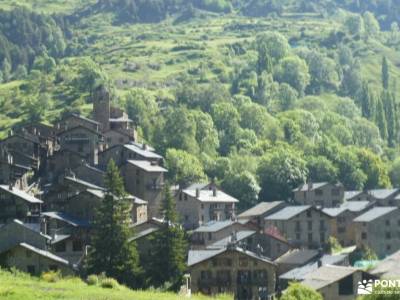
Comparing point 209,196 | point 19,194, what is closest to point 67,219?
point 19,194

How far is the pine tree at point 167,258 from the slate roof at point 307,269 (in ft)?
→ 27.6

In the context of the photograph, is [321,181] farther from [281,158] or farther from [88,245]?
[88,245]

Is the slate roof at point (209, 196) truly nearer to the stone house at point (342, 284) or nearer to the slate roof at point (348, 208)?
the slate roof at point (348, 208)

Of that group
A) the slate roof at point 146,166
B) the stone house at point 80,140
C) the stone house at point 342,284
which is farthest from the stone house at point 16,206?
the stone house at point 342,284

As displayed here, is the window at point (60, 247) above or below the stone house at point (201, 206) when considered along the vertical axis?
above

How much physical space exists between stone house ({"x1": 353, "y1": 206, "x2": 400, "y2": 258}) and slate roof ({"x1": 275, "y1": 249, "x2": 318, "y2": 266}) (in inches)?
582

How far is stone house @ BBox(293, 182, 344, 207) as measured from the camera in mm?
131750

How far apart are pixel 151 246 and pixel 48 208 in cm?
1289

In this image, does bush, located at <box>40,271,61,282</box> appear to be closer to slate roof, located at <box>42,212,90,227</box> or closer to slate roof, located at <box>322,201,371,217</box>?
slate roof, located at <box>42,212,90,227</box>

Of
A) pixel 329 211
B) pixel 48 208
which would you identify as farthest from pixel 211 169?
pixel 48 208

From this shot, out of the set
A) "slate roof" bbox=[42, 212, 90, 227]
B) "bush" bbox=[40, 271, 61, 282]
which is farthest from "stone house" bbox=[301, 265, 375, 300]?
"slate roof" bbox=[42, 212, 90, 227]

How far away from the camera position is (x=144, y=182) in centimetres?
11306

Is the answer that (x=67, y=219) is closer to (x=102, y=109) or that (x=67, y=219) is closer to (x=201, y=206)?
(x=201, y=206)

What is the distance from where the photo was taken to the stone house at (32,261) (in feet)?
280
